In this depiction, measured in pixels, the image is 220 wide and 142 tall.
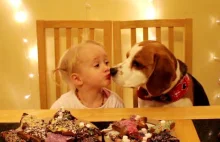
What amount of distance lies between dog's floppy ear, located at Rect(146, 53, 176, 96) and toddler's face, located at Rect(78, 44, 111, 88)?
0.22m

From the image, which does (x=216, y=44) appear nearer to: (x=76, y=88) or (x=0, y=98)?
(x=76, y=88)

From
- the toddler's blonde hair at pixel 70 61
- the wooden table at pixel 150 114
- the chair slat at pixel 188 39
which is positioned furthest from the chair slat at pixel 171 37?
the wooden table at pixel 150 114

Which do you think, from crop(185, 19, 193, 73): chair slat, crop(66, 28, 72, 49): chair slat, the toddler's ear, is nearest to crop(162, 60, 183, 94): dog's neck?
the toddler's ear

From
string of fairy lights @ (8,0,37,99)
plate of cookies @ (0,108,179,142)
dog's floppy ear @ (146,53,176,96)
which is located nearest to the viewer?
plate of cookies @ (0,108,179,142)

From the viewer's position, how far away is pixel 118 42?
1.92m

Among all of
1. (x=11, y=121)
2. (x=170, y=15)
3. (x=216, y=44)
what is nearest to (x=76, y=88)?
(x=11, y=121)

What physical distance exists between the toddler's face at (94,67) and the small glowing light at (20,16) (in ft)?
3.21

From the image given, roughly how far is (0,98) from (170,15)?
1.40m

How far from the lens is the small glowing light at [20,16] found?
93.2 inches

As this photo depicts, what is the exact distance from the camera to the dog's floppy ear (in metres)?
1.35

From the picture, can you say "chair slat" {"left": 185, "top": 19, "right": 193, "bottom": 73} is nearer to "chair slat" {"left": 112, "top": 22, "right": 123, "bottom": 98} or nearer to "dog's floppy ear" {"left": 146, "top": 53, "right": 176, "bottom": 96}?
"chair slat" {"left": 112, "top": 22, "right": 123, "bottom": 98}

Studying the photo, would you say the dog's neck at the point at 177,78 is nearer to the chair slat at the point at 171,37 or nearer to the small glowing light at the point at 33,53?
the chair slat at the point at 171,37

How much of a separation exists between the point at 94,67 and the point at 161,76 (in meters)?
0.32

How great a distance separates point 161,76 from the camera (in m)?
1.35
